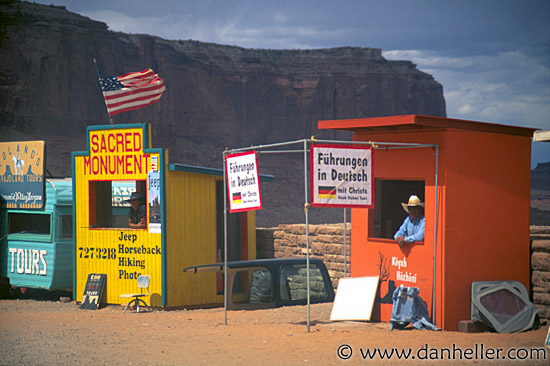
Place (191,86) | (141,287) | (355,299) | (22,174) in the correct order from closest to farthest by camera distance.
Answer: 1. (355,299)
2. (141,287)
3. (22,174)
4. (191,86)

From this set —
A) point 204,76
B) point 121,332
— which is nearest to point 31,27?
point 204,76

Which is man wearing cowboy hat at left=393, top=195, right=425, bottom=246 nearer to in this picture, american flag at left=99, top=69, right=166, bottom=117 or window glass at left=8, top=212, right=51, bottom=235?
american flag at left=99, top=69, right=166, bottom=117

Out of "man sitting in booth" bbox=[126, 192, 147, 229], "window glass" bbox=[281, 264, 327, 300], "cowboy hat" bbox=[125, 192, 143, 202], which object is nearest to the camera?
"window glass" bbox=[281, 264, 327, 300]

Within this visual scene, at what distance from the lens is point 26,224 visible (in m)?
17.2

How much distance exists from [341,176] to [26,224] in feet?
35.9

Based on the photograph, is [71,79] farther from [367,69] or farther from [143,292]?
[143,292]

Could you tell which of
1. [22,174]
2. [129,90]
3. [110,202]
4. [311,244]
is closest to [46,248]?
[110,202]

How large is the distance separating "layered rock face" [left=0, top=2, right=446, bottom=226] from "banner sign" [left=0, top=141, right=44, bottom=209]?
114ft

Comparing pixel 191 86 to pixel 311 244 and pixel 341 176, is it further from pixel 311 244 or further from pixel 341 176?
pixel 341 176

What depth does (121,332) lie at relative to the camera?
1027 centimetres

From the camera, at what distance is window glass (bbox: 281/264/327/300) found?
12484 mm

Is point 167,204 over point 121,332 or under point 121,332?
over

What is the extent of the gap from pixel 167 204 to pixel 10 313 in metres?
3.94

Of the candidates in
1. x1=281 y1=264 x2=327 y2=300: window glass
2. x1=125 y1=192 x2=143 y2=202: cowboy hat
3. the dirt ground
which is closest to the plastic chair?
the dirt ground
